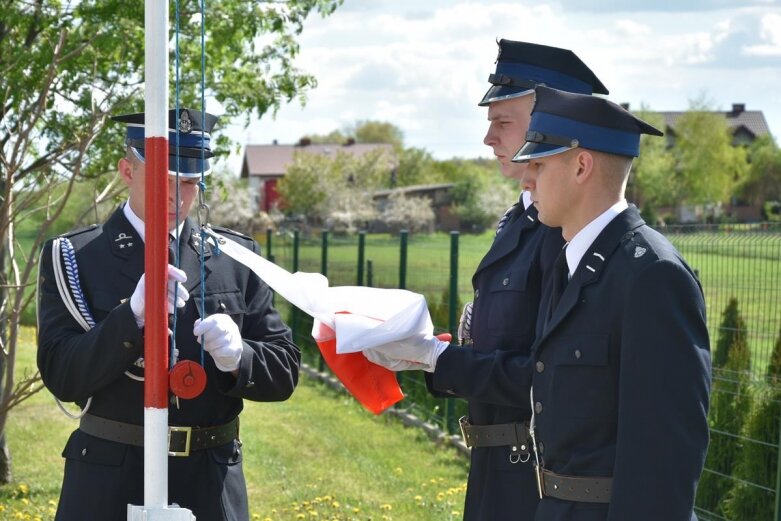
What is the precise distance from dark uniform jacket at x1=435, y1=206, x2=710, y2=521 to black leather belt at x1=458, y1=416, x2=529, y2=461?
62 cm

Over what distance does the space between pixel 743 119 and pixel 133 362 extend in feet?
341

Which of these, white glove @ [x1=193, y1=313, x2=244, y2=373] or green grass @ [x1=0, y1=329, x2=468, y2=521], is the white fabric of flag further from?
green grass @ [x1=0, y1=329, x2=468, y2=521]

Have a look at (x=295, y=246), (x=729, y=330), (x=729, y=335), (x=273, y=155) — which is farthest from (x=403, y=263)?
(x=273, y=155)

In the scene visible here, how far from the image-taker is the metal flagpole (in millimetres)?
2812

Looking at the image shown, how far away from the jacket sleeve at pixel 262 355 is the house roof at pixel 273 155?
298ft

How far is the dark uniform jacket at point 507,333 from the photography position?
362cm

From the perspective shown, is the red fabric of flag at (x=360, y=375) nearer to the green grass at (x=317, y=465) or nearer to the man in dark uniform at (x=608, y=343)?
the man in dark uniform at (x=608, y=343)

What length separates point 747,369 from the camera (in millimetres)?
7207

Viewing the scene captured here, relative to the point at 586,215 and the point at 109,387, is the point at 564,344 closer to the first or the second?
the point at 586,215

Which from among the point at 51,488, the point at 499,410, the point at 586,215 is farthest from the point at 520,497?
the point at 51,488

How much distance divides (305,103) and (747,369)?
4.77 meters

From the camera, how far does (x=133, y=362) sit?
337cm

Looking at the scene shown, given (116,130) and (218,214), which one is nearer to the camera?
(116,130)

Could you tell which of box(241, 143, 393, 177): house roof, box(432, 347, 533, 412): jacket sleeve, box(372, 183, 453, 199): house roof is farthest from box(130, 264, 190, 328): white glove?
box(241, 143, 393, 177): house roof
